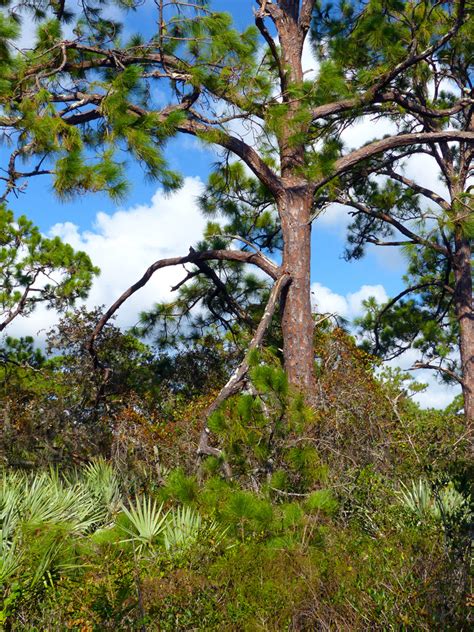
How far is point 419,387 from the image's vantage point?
653 inches

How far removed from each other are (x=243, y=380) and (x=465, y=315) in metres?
7.16

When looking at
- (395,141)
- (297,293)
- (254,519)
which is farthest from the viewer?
(395,141)

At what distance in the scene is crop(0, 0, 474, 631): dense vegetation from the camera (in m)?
4.82

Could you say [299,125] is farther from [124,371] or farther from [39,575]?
[39,575]

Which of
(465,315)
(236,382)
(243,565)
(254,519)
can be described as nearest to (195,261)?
(236,382)

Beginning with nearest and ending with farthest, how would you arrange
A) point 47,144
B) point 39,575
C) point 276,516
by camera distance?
1. point 39,575
2. point 276,516
3. point 47,144

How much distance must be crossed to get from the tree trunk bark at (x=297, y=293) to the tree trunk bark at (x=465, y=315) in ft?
15.1

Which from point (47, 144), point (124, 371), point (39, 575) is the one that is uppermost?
point (47, 144)

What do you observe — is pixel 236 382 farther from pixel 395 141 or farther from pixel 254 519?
pixel 395 141

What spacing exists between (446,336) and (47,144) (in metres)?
11.6

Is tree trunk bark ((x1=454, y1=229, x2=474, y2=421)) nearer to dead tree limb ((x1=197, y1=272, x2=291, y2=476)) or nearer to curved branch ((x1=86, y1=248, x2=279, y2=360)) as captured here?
curved branch ((x1=86, y1=248, x2=279, y2=360))

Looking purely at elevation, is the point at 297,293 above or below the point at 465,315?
below

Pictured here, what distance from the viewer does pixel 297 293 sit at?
35.0 feet

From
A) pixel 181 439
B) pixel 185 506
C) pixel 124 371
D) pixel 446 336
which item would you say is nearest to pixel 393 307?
pixel 446 336
